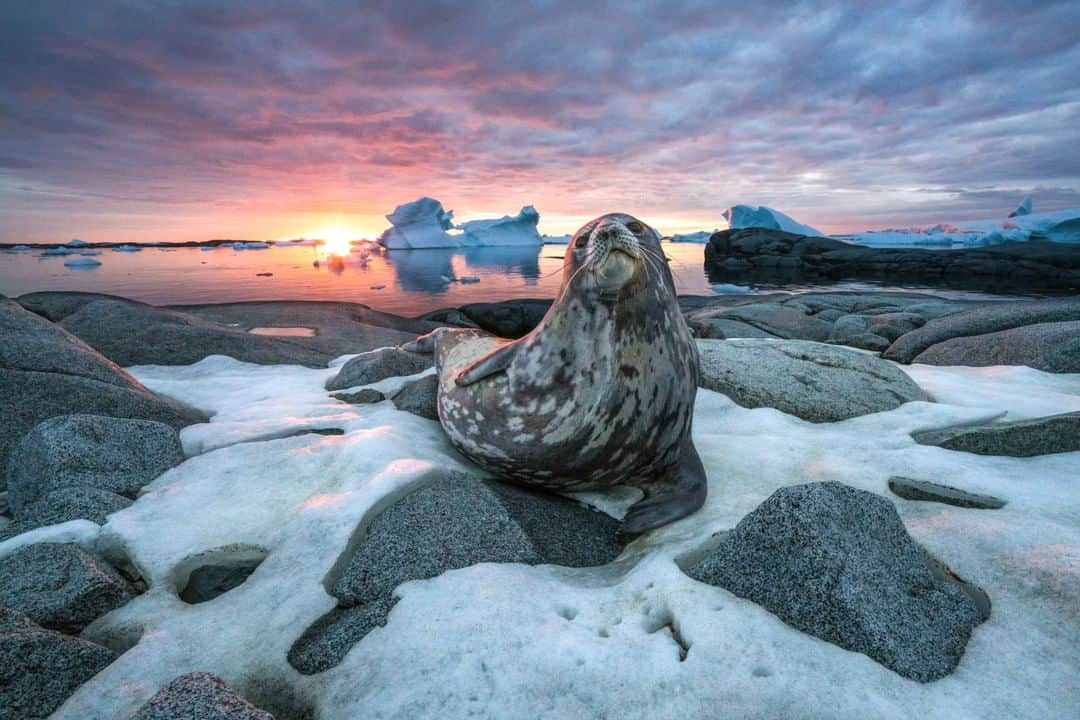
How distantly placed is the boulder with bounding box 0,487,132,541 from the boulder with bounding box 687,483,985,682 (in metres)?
2.60

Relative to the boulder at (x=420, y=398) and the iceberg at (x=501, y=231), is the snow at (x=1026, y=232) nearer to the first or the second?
the iceberg at (x=501, y=231)

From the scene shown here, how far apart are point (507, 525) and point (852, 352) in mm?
4178

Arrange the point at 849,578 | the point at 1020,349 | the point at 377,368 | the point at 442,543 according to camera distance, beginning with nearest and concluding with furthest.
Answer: the point at 849,578 < the point at 442,543 < the point at 377,368 < the point at 1020,349

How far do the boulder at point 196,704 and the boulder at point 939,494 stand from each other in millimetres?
2641

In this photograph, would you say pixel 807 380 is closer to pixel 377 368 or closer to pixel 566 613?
pixel 566 613

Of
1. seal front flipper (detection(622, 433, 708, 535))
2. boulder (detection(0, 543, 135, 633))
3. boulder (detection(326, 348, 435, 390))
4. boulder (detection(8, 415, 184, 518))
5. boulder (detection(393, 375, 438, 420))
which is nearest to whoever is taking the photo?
boulder (detection(0, 543, 135, 633))

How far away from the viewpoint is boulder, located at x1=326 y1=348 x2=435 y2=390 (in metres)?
4.91

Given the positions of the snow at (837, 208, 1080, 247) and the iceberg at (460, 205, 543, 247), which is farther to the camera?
the iceberg at (460, 205, 543, 247)

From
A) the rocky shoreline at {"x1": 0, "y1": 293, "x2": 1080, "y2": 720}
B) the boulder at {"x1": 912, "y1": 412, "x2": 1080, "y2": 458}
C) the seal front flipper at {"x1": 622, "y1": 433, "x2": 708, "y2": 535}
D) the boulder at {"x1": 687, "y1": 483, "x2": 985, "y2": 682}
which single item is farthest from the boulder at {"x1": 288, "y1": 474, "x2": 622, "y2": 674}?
the boulder at {"x1": 912, "y1": 412, "x2": 1080, "y2": 458}

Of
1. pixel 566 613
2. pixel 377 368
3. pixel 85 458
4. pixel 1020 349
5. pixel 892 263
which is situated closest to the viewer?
pixel 566 613

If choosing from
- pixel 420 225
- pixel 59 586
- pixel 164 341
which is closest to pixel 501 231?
pixel 420 225

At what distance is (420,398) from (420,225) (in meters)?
58.0

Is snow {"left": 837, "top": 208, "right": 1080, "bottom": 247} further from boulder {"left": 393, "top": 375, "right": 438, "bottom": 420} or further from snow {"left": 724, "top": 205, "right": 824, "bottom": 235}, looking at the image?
boulder {"left": 393, "top": 375, "right": 438, "bottom": 420}

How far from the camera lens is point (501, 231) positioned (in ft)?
206
